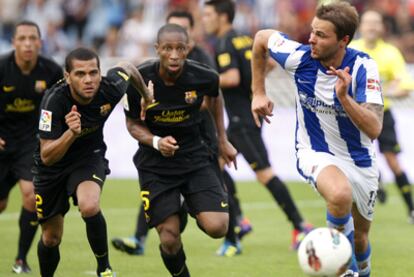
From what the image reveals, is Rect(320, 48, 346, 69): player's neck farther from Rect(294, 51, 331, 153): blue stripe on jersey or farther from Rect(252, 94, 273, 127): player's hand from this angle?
Rect(252, 94, 273, 127): player's hand

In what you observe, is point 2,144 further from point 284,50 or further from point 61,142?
point 284,50

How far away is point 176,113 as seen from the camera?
8.59 meters

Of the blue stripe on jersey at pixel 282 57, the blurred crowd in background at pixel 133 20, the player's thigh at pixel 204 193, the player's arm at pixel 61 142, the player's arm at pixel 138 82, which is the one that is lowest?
the blurred crowd in background at pixel 133 20

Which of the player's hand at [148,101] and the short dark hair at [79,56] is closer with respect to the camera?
the short dark hair at [79,56]

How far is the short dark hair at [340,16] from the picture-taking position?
297 inches

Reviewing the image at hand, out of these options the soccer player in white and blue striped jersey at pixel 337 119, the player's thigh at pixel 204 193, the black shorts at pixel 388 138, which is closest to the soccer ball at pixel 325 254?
the soccer player in white and blue striped jersey at pixel 337 119

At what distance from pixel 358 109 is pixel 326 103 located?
614 mm

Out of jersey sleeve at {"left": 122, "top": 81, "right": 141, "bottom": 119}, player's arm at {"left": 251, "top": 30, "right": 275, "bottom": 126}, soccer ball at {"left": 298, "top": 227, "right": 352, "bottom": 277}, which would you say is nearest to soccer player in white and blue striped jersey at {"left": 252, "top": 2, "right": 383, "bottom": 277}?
player's arm at {"left": 251, "top": 30, "right": 275, "bottom": 126}

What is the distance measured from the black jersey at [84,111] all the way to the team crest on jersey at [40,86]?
60.5 inches

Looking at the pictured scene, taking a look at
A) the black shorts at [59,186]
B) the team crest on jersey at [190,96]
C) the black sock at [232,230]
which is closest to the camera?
the black shorts at [59,186]

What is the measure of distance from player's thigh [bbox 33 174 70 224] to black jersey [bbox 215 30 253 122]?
3.41 m

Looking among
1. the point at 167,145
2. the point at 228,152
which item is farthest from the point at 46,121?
the point at 228,152

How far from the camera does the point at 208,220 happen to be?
8.22 meters

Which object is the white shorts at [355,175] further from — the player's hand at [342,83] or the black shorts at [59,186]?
the black shorts at [59,186]
